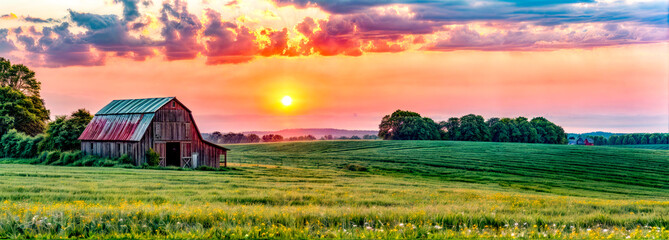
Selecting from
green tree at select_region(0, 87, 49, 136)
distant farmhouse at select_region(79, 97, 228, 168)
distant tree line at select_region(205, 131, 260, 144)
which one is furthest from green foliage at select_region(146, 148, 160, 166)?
distant tree line at select_region(205, 131, 260, 144)

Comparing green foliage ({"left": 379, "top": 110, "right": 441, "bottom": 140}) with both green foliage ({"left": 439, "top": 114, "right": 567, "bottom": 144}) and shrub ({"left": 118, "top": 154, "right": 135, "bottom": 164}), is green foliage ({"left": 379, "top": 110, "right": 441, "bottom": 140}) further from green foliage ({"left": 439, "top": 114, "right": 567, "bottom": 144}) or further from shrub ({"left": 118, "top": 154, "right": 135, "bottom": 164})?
shrub ({"left": 118, "top": 154, "right": 135, "bottom": 164})

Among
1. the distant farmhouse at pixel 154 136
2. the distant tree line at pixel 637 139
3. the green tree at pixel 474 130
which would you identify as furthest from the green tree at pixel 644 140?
the distant farmhouse at pixel 154 136

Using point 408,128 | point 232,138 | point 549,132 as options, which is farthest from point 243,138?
point 549,132

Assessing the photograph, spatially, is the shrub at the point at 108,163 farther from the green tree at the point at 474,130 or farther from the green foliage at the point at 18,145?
the green tree at the point at 474,130

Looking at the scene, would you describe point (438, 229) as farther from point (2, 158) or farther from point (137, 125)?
point (2, 158)

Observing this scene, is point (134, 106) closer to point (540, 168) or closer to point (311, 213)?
point (540, 168)

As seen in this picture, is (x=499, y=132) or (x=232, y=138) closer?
(x=499, y=132)

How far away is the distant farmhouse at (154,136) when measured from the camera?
5928cm

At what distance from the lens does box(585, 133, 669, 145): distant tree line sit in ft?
623

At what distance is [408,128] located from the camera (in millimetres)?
137000

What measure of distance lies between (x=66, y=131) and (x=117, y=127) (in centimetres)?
928

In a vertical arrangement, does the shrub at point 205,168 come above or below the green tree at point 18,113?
below

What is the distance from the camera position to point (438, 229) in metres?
14.2

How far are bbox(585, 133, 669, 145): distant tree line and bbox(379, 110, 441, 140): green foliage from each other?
93.5 meters
